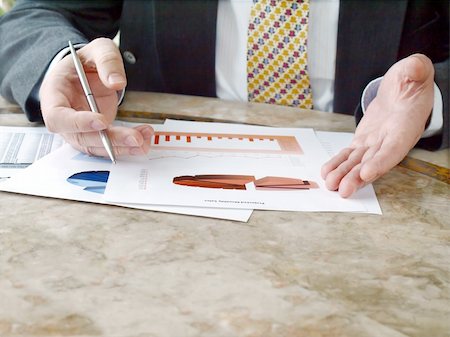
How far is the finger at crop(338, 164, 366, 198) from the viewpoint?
2.60 feet

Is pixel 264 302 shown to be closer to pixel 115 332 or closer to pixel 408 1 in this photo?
pixel 115 332

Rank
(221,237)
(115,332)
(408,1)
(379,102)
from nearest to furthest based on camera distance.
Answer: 1. (115,332)
2. (221,237)
3. (379,102)
4. (408,1)

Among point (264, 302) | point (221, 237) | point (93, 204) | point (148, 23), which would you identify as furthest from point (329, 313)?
point (148, 23)

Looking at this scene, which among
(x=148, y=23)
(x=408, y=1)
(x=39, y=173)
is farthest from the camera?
(x=148, y=23)

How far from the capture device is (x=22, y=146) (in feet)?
3.08

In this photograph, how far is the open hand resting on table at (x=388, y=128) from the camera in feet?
2.69

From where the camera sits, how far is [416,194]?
83 cm

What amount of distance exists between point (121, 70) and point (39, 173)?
198mm

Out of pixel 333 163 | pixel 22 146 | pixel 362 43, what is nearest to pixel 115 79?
pixel 22 146

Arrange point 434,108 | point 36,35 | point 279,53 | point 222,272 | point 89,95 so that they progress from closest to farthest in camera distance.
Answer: point 222,272, point 89,95, point 434,108, point 36,35, point 279,53

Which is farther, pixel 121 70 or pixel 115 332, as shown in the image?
pixel 121 70

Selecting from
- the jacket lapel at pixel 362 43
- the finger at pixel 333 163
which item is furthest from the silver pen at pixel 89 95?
the jacket lapel at pixel 362 43

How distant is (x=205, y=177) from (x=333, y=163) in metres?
0.18

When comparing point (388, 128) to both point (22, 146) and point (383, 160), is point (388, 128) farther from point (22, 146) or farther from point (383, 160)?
point (22, 146)
